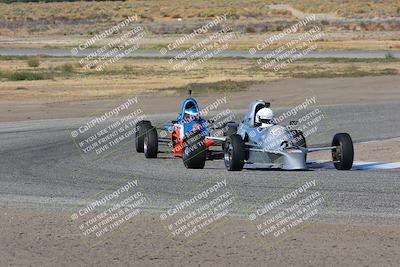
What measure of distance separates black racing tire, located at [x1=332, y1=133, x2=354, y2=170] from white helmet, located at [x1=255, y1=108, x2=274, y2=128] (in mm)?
1321

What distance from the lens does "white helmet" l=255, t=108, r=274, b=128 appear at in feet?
64.0

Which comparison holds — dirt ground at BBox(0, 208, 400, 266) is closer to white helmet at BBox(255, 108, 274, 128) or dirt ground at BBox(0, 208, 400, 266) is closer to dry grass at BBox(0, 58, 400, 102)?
white helmet at BBox(255, 108, 274, 128)


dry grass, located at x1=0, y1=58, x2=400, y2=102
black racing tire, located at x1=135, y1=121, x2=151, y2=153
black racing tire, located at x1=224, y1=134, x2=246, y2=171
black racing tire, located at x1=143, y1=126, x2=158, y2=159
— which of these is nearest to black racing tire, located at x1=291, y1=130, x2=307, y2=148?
black racing tire, located at x1=224, y1=134, x2=246, y2=171

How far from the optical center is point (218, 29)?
92125 mm

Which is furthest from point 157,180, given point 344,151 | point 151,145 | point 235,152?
point 151,145

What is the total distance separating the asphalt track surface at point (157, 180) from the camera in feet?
50.1

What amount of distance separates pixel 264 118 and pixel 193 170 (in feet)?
5.55

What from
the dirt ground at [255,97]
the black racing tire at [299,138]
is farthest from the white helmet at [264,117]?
the dirt ground at [255,97]

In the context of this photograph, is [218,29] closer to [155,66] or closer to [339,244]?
[155,66]

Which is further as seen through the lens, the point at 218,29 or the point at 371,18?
the point at 371,18

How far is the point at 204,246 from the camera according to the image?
40.8ft

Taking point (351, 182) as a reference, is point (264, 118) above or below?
above

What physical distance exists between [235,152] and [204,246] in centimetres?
620

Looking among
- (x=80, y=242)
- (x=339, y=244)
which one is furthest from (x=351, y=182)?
(x=80, y=242)
